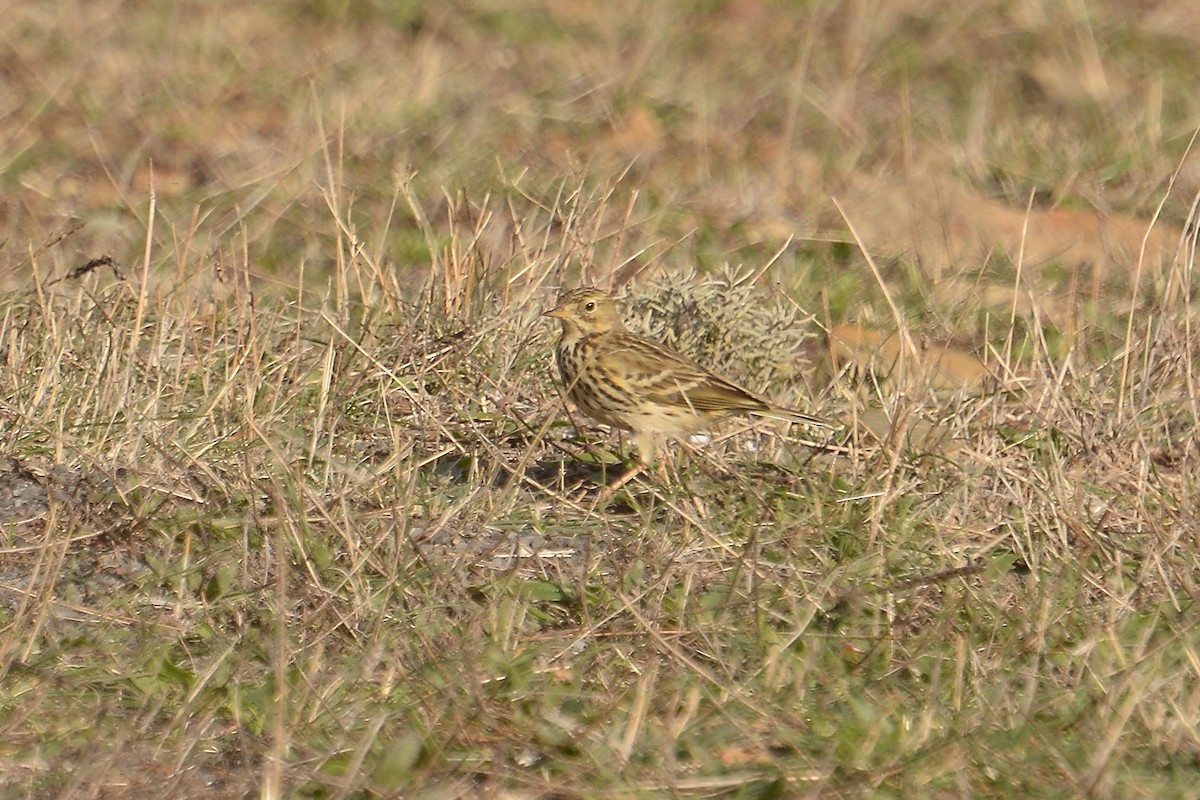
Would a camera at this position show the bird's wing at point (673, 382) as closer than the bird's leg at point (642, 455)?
No

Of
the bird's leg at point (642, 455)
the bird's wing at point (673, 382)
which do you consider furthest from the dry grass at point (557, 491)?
the bird's wing at point (673, 382)

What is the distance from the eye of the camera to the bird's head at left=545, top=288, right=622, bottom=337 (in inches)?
221

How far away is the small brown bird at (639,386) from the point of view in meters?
5.33

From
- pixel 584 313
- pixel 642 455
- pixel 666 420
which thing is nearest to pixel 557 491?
pixel 642 455

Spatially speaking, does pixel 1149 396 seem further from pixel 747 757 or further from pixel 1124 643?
pixel 747 757

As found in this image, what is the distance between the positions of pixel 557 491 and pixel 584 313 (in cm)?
58

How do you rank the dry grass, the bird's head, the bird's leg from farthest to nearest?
the bird's head
the bird's leg
the dry grass

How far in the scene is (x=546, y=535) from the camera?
4.97 meters

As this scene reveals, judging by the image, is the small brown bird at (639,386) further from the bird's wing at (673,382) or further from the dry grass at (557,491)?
the dry grass at (557,491)

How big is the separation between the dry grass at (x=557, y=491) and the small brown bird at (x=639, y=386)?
15 cm

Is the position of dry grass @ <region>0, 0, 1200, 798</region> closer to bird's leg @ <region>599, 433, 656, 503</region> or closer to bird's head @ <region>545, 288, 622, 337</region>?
bird's leg @ <region>599, 433, 656, 503</region>

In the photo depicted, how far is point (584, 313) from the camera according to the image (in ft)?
18.4

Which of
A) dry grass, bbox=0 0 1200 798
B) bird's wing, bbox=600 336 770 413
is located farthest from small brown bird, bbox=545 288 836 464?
dry grass, bbox=0 0 1200 798

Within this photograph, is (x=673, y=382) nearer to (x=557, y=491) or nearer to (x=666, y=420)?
(x=666, y=420)
